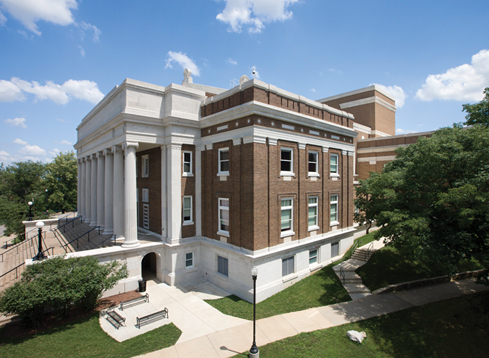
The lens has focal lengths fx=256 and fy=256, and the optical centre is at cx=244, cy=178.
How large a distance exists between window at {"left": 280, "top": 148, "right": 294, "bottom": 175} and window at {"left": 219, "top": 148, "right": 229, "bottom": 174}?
12.3 feet

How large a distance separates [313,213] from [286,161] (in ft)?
16.1

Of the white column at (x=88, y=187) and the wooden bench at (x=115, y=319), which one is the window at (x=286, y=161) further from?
the white column at (x=88, y=187)

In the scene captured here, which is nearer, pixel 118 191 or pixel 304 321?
pixel 304 321

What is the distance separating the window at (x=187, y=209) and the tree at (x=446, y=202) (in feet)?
41.0

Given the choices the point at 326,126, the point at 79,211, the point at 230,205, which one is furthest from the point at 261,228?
the point at 79,211

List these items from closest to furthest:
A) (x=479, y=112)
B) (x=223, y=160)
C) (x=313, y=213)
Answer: (x=479, y=112) → (x=223, y=160) → (x=313, y=213)

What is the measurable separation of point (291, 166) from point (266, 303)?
877 cm

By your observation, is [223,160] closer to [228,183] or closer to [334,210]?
[228,183]

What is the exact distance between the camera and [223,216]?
17969 millimetres

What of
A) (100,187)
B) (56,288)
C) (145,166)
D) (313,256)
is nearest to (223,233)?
(313,256)

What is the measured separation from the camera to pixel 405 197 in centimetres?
1432

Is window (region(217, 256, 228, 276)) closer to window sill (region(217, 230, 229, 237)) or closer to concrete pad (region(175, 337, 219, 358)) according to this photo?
window sill (region(217, 230, 229, 237))

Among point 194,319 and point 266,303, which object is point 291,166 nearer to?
point 266,303

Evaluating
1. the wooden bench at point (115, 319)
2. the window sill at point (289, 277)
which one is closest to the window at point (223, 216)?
the window sill at point (289, 277)
